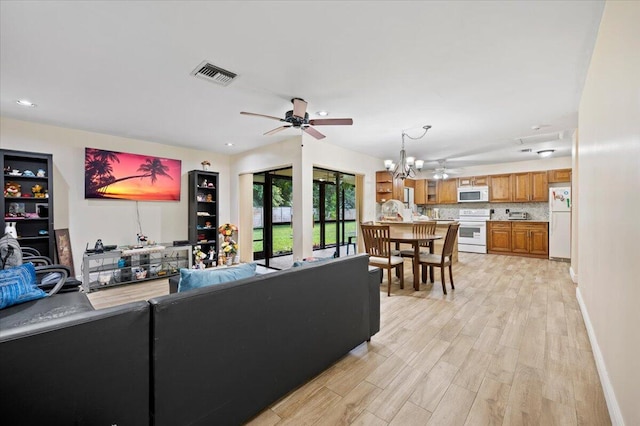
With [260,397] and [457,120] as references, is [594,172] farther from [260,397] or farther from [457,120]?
[260,397]

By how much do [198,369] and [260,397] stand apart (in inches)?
18.1

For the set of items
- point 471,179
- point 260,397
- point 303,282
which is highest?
point 471,179

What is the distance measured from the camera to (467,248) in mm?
7074

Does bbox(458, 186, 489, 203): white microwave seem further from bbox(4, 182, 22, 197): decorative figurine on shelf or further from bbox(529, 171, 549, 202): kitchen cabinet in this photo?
bbox(4, 182, 22, 197): decorative figurine on shelf

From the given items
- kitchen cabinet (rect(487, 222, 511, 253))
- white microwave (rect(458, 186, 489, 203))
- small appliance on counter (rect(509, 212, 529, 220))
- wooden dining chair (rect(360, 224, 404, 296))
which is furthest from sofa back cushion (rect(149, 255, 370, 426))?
small appliance on counter (rect(509, 212, 529, 220))

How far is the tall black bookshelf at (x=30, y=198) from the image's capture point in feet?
12.3

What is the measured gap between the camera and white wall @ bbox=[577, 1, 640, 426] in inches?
48.5

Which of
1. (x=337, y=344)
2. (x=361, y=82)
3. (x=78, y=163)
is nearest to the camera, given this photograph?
(x=337, y=344)

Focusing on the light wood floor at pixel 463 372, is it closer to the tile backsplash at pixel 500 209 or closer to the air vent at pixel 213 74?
the air vent at pixel 213 74

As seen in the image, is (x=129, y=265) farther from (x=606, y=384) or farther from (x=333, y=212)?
(x=606, y=384)

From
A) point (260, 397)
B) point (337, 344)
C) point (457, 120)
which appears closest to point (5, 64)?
point (260, 397)

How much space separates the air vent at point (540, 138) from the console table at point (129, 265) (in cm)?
646

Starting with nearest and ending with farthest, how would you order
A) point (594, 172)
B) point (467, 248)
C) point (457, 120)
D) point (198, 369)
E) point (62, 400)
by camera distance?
point (62, 400) → point (198, 369) → point (594, 172) → point (457, 120) → point (467, 248)

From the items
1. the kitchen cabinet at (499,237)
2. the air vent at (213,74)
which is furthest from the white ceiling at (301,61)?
the kitchen cabinet at (499,237)
